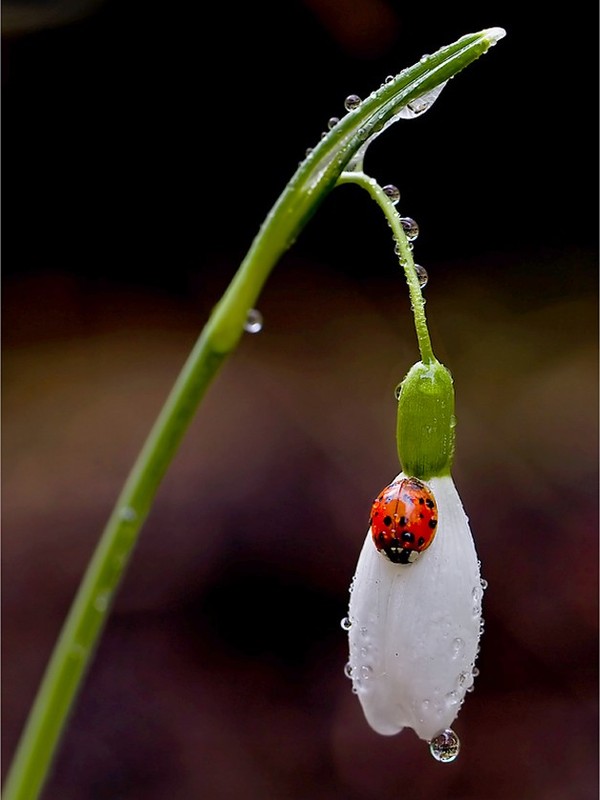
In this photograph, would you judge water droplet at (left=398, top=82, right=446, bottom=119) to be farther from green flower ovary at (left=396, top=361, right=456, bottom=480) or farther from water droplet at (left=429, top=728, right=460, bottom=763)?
water droplet at (left=429, top=728, right=460, bottom=763)

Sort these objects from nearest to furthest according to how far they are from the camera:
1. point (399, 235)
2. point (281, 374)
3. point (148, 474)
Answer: point (148, 474), point (399, 235), point (281, 374)

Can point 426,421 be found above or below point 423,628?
above

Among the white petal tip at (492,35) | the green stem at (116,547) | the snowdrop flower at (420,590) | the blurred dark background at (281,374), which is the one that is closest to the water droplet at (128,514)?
the green stem at (116,547)

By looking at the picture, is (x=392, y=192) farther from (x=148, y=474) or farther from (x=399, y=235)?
(x=148, y=474)

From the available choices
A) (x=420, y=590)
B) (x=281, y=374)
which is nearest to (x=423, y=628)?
(x=420, y=590)

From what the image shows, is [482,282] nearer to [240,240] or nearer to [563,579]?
[240,240]

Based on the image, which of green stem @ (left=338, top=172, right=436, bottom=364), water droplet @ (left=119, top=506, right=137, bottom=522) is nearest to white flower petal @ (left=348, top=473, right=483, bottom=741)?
green stem @ (left=338, top=172, right=436, bottom=364)
